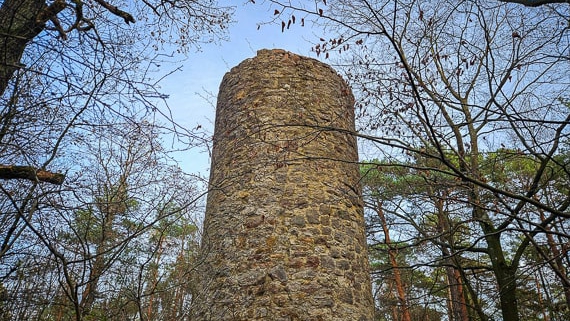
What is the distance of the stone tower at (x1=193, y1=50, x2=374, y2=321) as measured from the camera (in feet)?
15.1

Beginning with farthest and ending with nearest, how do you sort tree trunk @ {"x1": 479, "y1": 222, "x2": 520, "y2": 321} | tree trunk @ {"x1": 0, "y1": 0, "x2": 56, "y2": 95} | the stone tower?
tree trunk @ {"x1": 479, "y1": 222, "x2": 520, "y2": 321}, the stone tower, tree trunk @ {"x1": 0, "y1": 0, "x2": 56, "y2": 95}

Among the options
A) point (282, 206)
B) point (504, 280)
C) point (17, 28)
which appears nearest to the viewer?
point (17, 28)

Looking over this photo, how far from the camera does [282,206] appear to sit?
16.5 ft

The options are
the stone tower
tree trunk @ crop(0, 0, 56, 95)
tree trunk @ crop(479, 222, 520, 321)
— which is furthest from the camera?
tree trunk @ crop(479, 222, 520, 321)

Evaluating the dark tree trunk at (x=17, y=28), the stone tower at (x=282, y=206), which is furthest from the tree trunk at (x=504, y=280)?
the dark tree trunk at (x=17, y=28)

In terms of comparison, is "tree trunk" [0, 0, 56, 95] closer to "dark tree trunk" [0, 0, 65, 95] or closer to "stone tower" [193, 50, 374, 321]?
A: "dark tree trunk" [0, 0, 65, 95]

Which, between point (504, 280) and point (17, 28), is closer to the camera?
point (17, 28)

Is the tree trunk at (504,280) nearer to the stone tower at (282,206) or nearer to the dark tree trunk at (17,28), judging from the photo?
the stone tower at (282,206)

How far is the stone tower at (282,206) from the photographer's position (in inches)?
181

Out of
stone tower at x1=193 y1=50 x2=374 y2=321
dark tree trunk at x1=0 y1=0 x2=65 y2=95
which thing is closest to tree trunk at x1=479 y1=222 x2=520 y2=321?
stone tower at x1=193 y1=50 x2=374 y2=321

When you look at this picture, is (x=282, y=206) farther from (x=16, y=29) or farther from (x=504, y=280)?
(x=16, y=29)

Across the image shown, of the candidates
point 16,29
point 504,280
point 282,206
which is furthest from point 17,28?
point 504,280

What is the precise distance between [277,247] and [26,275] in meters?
2.57

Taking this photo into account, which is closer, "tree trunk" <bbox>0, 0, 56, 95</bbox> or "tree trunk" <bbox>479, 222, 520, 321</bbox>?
"tree trunk" <bbox>0, 0, 56, 95</bbox>
